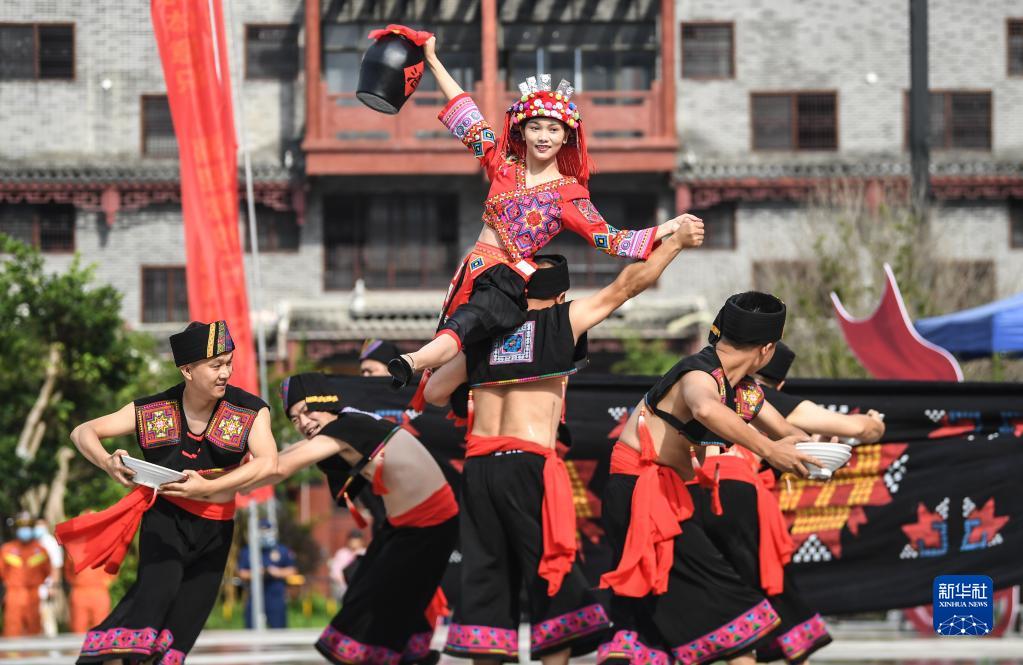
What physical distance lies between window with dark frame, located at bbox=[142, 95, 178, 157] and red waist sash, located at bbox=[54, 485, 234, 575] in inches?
847

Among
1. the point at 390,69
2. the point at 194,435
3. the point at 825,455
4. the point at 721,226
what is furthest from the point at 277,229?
the point at 825,455

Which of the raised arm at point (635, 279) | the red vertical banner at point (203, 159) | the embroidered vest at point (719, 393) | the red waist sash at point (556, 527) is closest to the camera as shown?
the embroidered vest at point (719, 393)

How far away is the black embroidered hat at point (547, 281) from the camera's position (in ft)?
22.2

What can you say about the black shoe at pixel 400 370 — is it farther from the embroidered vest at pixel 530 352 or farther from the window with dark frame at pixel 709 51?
the window with dark frame at pixel 709 51

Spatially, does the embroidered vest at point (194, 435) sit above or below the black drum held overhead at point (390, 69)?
below

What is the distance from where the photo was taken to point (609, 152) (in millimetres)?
27125

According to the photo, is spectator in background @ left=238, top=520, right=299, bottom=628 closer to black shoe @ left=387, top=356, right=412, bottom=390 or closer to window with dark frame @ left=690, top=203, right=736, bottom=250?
black shoe @ left=387, top=356, right=412, bottom=390

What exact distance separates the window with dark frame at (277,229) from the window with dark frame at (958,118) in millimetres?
11192

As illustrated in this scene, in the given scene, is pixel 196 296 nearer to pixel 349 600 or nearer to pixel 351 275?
pixel 349 600

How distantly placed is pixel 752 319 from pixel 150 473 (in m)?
2.50

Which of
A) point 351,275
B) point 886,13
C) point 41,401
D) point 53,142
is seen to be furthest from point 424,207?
point 41,401

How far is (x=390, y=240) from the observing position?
28266 mm

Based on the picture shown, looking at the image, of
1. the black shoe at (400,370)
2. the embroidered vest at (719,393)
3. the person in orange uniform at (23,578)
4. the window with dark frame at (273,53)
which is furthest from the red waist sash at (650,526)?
the window with dark frame at (273,53)

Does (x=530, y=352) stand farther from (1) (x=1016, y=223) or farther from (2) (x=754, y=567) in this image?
(1) (x=1016, y=223)
